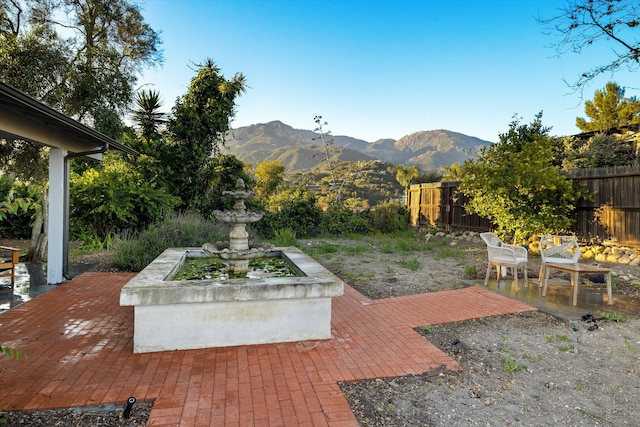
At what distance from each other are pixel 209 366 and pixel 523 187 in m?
8.22

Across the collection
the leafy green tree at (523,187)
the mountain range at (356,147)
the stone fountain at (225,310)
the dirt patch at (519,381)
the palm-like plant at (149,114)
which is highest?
the mountain range at (356,147)

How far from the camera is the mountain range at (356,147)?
54094mm

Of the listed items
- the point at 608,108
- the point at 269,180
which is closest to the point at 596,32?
the point at 608,108

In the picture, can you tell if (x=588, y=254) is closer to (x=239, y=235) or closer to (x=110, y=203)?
(x=239, y=235)

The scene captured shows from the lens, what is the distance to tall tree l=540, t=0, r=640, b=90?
24.4ft

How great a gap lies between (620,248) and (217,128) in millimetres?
12443

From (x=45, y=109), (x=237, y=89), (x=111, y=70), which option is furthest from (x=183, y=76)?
(x=45, y=109)

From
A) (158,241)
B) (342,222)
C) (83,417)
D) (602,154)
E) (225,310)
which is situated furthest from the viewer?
(342,222)

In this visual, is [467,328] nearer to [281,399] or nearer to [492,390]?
[492,390]

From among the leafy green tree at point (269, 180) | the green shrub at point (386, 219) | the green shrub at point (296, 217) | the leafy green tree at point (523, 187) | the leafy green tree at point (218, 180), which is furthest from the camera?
the leafy green tree at point (269, 180)

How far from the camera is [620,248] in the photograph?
8086 millimetres

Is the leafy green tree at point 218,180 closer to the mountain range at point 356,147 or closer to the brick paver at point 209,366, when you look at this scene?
the brick paver at point 209,366

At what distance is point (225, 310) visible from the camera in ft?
11.8

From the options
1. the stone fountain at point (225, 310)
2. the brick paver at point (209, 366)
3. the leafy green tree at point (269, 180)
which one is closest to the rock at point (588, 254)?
the brick paver at point (209, 366)
